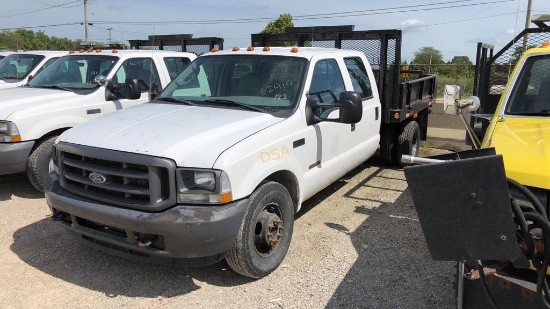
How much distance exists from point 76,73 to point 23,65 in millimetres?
3697

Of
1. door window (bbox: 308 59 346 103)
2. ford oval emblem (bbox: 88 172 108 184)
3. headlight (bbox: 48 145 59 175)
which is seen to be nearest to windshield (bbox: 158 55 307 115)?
door window (bbox: 308 59 346 103)

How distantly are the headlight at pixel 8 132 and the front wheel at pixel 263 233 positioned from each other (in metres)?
3.49

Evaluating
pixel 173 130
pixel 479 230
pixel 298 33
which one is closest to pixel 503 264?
pixel 479 230

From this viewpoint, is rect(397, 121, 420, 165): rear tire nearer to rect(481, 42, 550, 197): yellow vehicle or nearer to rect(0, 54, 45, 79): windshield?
rect(481, 42, 550, 197): yellow vehicle

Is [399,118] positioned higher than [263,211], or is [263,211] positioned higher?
[399,118]

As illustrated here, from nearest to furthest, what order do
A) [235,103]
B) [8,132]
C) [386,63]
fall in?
[235,103]
[8,132]
[386,63]

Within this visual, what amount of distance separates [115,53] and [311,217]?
4.11 metres

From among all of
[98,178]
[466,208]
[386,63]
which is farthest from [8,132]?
[466,208]

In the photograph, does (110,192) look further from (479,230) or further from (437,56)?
(437,56)

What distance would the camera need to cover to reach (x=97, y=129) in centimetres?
399

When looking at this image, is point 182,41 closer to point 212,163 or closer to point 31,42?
point 212,163

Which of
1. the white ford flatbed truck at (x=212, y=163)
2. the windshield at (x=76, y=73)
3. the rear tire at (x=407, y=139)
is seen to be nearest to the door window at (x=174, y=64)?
the windshield at (x=76, y=73)

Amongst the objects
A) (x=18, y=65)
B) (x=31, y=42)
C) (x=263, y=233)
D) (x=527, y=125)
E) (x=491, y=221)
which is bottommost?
(x=263, y=233)

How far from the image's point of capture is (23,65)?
32.8 ft
